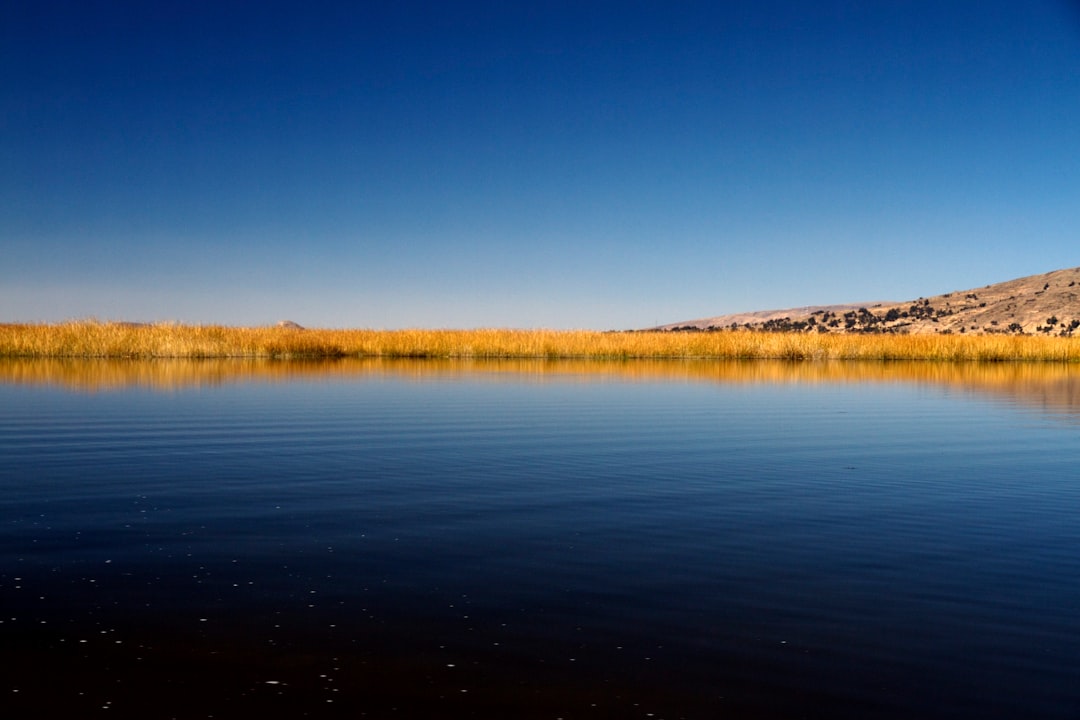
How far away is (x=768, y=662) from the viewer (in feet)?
15.4

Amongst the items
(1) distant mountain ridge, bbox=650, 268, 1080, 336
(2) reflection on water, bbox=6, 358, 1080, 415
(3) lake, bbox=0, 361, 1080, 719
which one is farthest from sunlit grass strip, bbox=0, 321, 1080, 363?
(1) distant mountain ridge, bbox=650, 268, 1080, 336

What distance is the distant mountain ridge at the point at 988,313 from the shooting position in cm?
10006

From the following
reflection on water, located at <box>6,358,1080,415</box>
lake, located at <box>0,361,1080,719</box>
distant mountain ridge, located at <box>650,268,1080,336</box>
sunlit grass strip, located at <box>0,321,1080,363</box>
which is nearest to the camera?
lake, located at <box>0,361,1080,719</box>

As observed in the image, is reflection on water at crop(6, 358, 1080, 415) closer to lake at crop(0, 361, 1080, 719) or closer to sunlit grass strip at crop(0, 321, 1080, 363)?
sunlit grass strip at crop(0, 321, 1080, 363)

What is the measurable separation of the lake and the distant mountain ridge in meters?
83.3

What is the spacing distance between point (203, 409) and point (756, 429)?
964 cm

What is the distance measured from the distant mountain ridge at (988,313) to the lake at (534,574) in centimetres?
8334

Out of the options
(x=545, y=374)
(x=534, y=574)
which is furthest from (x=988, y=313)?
(x=534, y=574)

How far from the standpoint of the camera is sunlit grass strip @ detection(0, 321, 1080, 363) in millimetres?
42750

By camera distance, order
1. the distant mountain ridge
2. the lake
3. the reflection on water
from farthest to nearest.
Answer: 1. the distant mountain ridge
2. the reflection on water
3. the lake

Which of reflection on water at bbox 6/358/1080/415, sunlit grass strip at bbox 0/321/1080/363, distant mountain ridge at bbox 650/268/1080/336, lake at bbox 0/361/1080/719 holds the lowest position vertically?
lake at bbox 0/361/1080/719

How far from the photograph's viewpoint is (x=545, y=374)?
3147 cm

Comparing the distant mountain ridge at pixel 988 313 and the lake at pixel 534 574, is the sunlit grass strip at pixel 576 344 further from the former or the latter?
the distant mountain ridge at pixel 988 313

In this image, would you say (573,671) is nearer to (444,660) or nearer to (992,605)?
(444,660)
